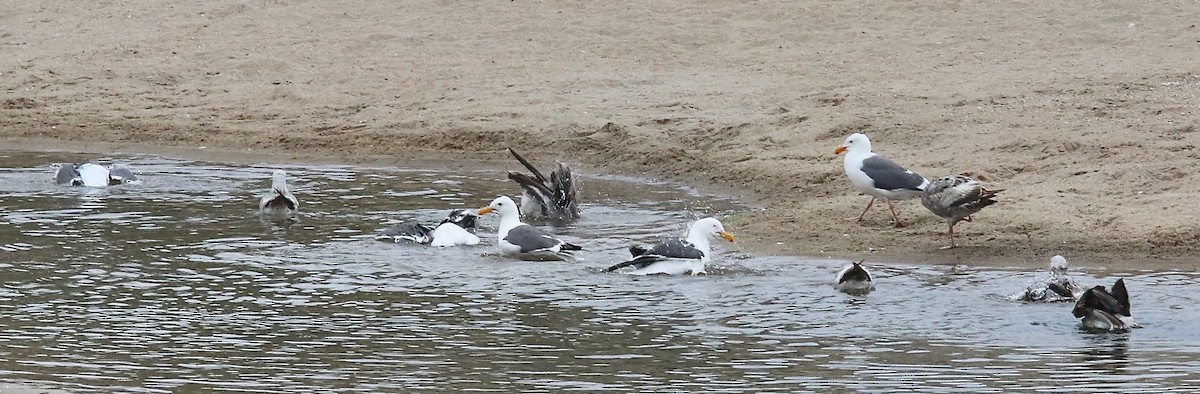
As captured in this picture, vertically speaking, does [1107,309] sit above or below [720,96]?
below

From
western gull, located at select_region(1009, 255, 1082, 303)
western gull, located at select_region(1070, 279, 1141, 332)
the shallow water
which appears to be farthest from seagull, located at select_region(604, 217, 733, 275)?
western gull, located at select_region(1070, 279, 1141, 332)

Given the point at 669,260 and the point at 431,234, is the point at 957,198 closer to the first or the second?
the point at 669,260

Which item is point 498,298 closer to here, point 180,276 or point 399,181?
point 180,276

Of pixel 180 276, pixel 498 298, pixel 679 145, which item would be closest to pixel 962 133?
pixel 679 145

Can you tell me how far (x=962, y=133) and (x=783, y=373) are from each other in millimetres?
7092

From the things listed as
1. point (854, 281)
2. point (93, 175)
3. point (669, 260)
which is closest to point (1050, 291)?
point (854, 281)

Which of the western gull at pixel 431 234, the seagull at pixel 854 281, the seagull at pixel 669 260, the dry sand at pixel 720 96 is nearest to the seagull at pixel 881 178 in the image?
the dry sand at pixel 720 96

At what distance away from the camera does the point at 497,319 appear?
8648mm

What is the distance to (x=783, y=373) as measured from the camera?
729 centimetres

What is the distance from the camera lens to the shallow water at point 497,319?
7230 mm

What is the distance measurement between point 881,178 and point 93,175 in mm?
6371

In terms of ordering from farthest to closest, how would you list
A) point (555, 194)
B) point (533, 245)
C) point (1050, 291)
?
1. point (555, 194)
2. point (533, 245)
3. point (1050, 291)

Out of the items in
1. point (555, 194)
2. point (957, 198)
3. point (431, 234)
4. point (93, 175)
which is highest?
point (93, 175)

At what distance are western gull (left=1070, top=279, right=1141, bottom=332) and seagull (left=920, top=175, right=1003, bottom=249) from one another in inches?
90.1
